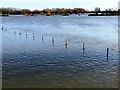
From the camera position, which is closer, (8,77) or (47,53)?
(8,77)

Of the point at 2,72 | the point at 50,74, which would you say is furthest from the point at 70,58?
the point at 2,72

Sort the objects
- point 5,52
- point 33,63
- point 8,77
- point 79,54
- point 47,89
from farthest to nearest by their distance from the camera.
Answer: point 5,52 → point 79,54 → point 33,63 → point 8,77 → point 47,89

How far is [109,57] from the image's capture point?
136 feet

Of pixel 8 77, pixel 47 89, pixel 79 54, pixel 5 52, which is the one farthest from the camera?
pixel 5 52

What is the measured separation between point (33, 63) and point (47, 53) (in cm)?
835

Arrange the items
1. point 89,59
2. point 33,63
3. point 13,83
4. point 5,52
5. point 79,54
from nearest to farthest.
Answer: point 13,83
point 33,63
point 89,59
point 79,54
point 5,52

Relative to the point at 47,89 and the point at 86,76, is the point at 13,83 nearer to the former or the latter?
the point at 47,89

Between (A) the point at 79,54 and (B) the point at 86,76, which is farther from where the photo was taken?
(A) the point at 79,54

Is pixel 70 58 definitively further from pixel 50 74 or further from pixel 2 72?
pixel 2 72

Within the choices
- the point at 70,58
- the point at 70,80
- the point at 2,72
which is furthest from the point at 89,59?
the point at 2,72

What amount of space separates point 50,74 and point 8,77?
5109mm

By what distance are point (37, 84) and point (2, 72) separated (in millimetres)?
7001

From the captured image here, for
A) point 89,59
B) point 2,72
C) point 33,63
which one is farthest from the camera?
point 89,59

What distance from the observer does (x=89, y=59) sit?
40.5 metres
